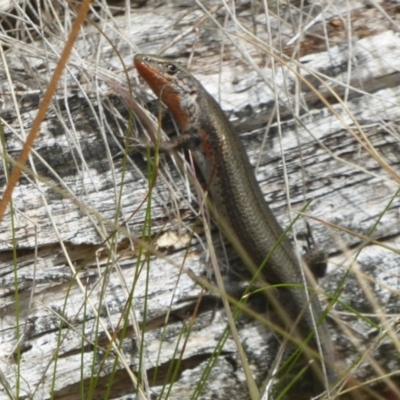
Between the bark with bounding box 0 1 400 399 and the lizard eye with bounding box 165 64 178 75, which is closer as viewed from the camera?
the bark with bounding box 0 1 400 399

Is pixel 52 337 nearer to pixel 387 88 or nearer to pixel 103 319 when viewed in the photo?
pixel 103 319

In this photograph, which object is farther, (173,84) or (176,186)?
(173,84)

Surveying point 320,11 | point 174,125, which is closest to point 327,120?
point 320,11

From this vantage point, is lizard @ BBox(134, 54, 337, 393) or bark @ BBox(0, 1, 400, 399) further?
lizard @ BBox(134, 54, 337, 393)

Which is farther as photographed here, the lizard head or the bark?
the lizard head

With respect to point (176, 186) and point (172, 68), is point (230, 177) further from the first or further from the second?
point (172, 68)

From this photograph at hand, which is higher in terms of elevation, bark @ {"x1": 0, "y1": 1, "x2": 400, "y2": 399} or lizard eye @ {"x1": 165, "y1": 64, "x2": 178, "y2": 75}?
lizard eye @ {"x1": 165, "y1": 64, "x2": 178, "y2": 75}

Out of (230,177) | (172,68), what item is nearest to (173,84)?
(172,68)
